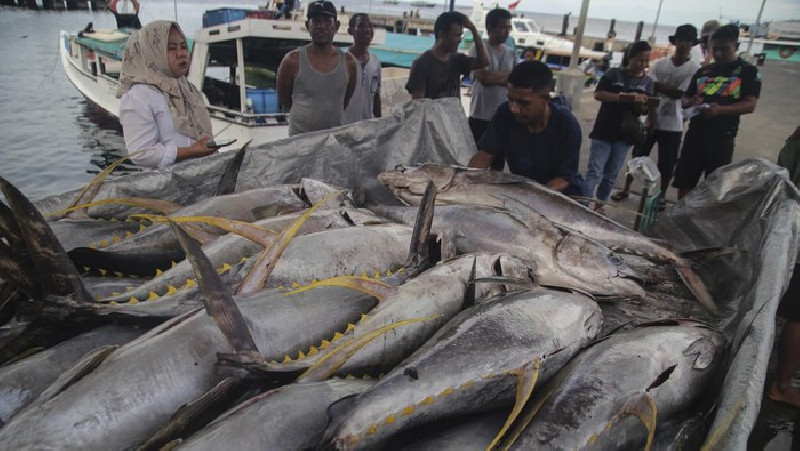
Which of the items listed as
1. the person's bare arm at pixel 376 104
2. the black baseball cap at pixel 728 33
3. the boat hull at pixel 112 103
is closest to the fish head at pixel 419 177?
the person's bare arm at pixel 376 104

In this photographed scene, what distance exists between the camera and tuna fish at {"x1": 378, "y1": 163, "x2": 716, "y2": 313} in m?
2.32

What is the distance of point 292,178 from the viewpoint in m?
3.04

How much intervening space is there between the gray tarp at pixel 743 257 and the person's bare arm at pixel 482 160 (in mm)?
1147

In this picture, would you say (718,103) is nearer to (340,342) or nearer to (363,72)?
(363,72)

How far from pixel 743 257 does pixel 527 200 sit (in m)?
1.04

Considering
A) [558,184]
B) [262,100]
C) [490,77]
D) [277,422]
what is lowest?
[277,422]

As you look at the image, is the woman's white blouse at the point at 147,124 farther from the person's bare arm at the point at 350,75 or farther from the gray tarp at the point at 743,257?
the gray tarp at the point at 743,257

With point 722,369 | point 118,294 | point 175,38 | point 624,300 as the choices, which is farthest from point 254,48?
point 722,369

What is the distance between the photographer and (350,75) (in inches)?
156

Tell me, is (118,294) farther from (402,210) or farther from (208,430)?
(402,210)

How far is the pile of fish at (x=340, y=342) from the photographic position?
4.49ft

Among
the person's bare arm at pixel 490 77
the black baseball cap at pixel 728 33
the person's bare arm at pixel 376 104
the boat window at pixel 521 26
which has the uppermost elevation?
the boat window at pixel 521 26

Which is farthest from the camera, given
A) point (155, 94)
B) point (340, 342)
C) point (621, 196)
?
point (621, 196)

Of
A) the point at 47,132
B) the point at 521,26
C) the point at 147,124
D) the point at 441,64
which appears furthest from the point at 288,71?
the point at 521,26
